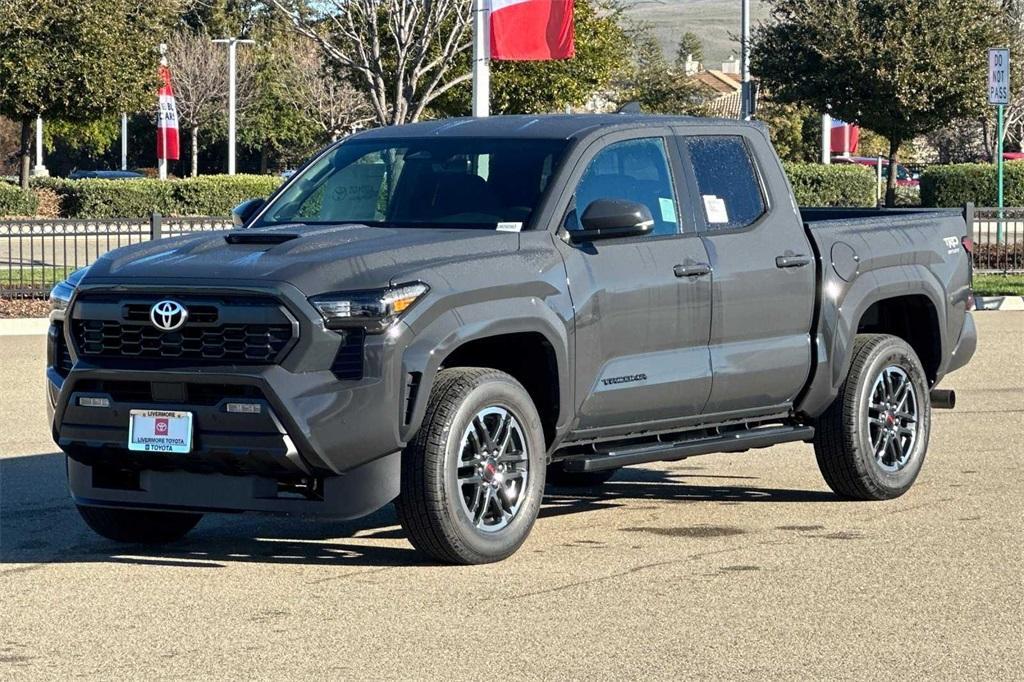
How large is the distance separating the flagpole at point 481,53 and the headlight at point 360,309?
46.4 ft

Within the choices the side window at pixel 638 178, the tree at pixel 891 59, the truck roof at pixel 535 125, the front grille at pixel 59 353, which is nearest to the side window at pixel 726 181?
the truck roof at pixel 535 125

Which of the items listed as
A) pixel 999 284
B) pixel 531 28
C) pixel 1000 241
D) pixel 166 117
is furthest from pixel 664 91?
pixel 531 28

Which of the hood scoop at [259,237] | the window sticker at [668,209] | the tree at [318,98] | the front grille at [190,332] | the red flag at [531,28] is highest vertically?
the tree at [318,98]

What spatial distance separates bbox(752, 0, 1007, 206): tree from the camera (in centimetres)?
A: 4109

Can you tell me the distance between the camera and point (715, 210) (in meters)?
8.99

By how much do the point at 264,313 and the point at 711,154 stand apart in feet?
9.33

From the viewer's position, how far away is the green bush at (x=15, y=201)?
4356 cm

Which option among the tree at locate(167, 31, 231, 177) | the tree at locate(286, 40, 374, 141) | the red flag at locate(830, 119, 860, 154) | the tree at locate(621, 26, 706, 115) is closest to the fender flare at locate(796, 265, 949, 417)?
the red flag at locate(830, 119, 860, 154)

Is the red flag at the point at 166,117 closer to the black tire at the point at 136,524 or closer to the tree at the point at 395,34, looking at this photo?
the tree at the point at 395,34

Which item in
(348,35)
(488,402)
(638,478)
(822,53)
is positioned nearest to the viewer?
(488,402)

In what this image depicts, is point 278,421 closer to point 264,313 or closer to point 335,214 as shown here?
point 264,313

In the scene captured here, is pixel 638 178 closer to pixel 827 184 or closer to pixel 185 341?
pixel 185 341

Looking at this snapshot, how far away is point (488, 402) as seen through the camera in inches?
304

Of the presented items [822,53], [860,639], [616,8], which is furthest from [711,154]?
[616,8]
